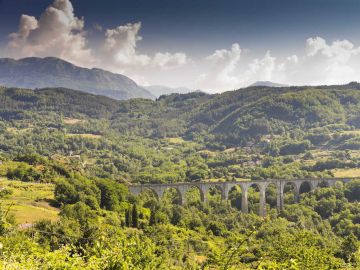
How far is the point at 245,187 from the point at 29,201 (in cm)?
5670

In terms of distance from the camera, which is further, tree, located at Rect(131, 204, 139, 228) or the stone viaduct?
the stone viaduct

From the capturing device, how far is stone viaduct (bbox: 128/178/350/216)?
9408 centimetres

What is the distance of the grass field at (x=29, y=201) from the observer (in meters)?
52.9

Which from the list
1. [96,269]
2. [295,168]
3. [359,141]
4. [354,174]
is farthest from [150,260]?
[359,141]

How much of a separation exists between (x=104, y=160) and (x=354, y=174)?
100257 millimetres

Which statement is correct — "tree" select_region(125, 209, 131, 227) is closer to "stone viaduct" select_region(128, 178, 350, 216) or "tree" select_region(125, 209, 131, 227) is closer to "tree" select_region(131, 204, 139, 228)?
"tree" select_region(131, 204, 139, 228)

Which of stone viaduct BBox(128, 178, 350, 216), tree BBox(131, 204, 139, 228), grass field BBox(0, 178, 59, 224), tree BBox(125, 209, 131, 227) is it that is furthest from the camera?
stone viaduct BBox(128, 178, 350, 216)

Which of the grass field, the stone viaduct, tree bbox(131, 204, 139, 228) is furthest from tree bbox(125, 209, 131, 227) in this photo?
the stone viaduct

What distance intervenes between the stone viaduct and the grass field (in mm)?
21237

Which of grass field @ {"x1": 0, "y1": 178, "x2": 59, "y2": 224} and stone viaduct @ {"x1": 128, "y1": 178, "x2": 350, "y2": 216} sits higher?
grass field @ {"x1": 0, "y1": 178, "x2": 59, "y2": 224}

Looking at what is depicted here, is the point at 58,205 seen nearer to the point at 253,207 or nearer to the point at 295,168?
the point at 253,207

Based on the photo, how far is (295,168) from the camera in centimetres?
14250

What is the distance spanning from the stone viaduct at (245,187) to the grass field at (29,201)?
69.7 feet

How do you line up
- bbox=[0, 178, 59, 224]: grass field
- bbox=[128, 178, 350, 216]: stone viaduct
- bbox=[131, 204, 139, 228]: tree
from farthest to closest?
1. bbox=[128, 178, 350, 216]: stone viaduct
2. bbox=[131, 204, 139, 228]: tree
3. bbox=[0, 178, 59, 224]: grass field
